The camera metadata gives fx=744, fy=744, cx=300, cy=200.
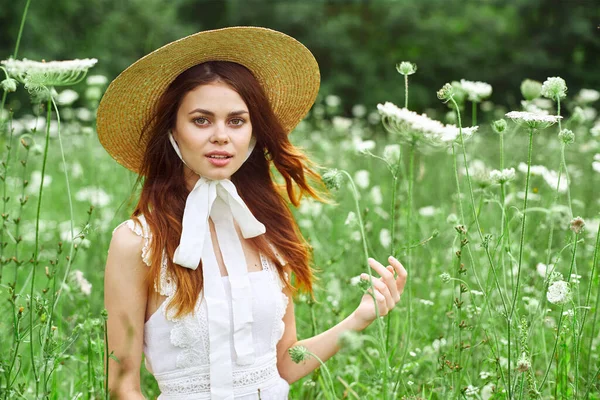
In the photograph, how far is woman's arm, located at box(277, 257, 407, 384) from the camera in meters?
1.61

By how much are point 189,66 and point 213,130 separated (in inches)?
7.7

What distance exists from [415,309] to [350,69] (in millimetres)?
20028

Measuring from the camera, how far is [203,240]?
1.71 meters

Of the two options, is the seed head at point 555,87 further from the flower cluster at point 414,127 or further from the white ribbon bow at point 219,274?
the white ribbon bow at point 219,274

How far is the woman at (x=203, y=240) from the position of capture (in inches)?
66.7

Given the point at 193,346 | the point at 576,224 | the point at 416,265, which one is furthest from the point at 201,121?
the point at 416,265

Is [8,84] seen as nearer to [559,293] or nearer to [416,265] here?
[559,293]

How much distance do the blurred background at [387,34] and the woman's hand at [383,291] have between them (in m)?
15.1

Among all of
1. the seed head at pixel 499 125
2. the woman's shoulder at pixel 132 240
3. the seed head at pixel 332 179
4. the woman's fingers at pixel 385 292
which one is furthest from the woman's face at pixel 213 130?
the seed head at pixel 499 125

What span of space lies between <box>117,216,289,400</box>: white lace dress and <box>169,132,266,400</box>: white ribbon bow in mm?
28

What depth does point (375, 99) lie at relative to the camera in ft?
66.5

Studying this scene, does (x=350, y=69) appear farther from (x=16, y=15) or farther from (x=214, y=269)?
(x=214, y=269)

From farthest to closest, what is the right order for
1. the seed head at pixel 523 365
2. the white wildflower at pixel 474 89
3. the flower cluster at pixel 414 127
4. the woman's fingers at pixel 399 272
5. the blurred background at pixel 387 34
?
1. the blurred background at pixel 387 34
2. the white wildflower at pixel 474 89
3. the woman's fingers at pixel 399 272
4. the seed head at pixel 523 365
5. the flower cluster at pixel 414 127

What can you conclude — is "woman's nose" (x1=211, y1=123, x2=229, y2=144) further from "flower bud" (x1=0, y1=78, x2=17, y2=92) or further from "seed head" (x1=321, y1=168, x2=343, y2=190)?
"flower bud" (x1=0, y1=78, x2=17, y2=92)
